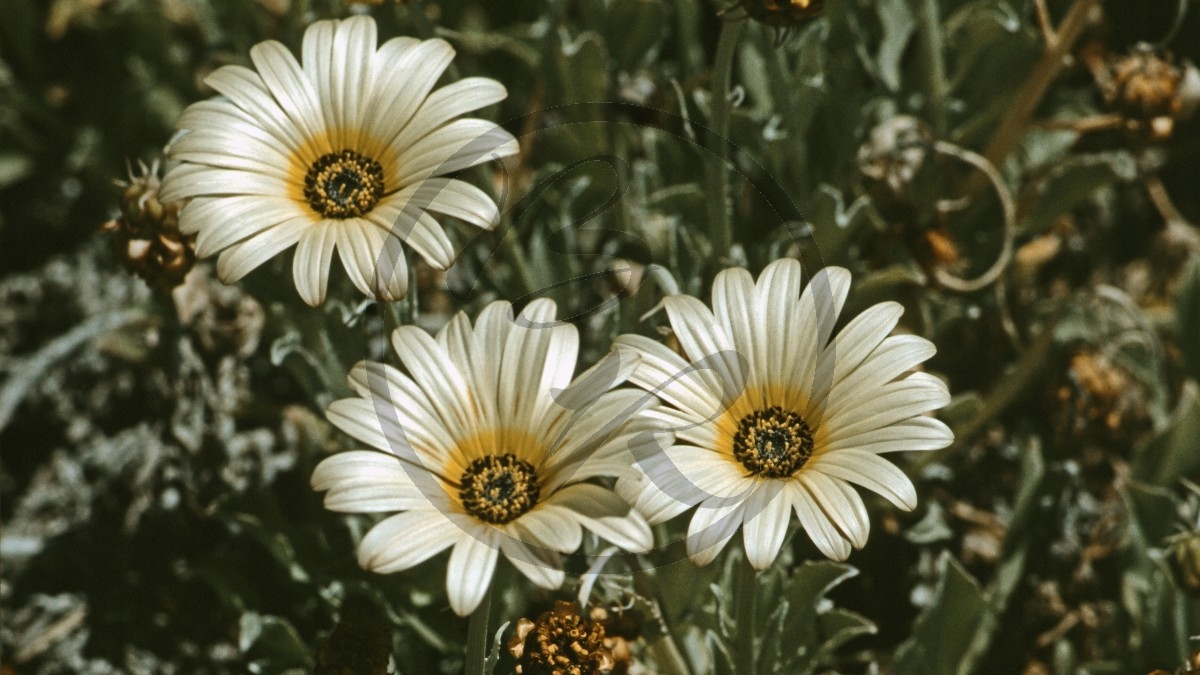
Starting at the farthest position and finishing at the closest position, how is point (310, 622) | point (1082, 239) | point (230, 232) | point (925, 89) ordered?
point (1082, 239) → point (925, 89) → point (310, 622) → point (230, 232)

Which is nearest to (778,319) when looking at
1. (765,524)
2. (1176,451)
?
(765,524)

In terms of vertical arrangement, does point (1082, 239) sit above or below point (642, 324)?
above

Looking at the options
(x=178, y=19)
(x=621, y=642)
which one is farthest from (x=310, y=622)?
(x=178, y=19)

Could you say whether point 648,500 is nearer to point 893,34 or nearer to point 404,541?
point 404,541

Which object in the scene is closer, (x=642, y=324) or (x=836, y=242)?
(x=642, y=324)

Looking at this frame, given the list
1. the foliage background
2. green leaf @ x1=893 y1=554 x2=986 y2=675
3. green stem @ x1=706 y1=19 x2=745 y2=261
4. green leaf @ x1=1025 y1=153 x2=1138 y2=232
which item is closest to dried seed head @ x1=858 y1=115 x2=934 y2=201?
the foliage background

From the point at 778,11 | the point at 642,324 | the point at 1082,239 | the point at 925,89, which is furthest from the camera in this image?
the point at 1082,239

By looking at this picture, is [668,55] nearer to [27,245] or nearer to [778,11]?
[778,11]
